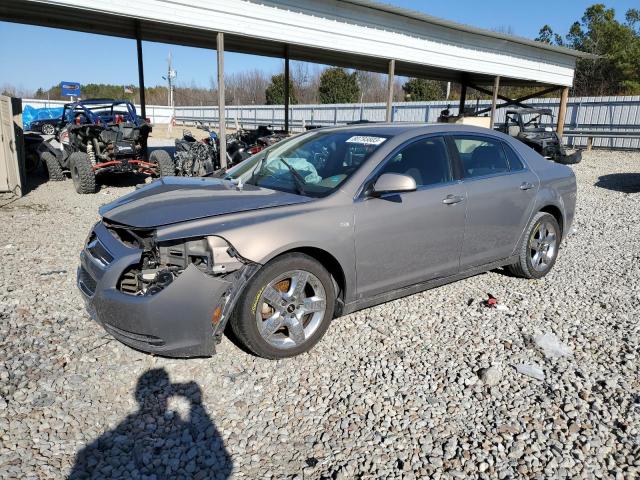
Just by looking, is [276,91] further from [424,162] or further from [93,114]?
[424,162]

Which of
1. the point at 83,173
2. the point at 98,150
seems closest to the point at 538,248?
the point at 83,173

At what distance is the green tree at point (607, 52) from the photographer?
36.3 meters

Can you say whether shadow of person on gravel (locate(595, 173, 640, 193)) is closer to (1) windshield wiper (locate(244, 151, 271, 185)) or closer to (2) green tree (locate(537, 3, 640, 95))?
(1) windshield wiper (locate(244, 151, 271, 185))

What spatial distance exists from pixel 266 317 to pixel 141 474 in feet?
4.05

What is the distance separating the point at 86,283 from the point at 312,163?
1924 mm

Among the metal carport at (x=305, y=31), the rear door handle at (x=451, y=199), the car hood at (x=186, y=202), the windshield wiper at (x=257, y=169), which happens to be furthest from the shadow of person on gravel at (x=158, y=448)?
the metal carport at (x=305, y=31)

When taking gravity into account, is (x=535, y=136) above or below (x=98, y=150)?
above

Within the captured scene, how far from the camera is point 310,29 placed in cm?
1112

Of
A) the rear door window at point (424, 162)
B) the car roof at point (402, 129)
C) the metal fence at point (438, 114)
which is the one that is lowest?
the rear door window at point (424, 162)

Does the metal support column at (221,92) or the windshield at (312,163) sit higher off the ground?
the metal support column at (221,92)

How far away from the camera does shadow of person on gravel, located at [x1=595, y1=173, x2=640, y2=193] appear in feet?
38.5

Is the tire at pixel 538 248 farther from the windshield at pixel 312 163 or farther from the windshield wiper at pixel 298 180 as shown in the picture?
the windshield wiper at pixel 298 180

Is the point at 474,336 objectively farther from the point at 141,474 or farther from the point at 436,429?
the point at 141,474

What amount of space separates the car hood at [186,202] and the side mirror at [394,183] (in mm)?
543
